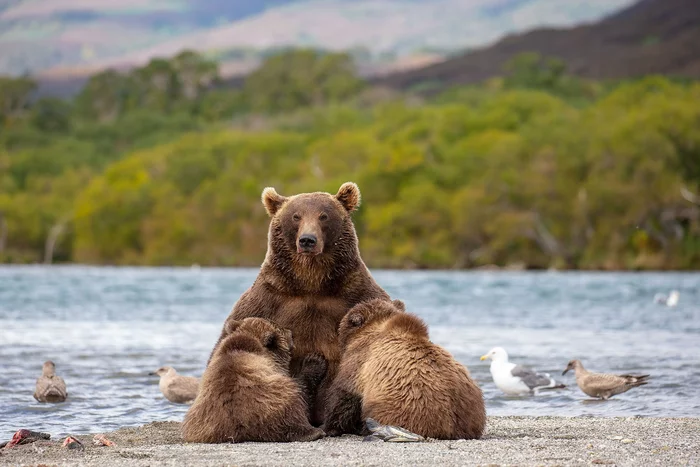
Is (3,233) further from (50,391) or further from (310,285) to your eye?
(310,285)

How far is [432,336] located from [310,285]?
46.8ft

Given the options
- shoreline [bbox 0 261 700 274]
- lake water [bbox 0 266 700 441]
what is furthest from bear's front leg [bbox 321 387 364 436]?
shoreline [bbox 0 261 700 274]

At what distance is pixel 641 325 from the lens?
26344mm

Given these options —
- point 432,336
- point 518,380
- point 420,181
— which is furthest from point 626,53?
point 518,380

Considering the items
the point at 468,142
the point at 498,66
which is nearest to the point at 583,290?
the point at 468,142

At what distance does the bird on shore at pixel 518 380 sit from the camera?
1398cm

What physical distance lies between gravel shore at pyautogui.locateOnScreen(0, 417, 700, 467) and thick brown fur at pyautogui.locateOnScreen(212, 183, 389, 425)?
32.9 inches

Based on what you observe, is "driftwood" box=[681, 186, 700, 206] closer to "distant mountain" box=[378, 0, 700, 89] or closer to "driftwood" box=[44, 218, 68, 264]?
"driftwood" box=[44, 218, 68, 264]

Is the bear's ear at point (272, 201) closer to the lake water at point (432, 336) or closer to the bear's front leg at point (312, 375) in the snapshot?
the bear's front leg at point (312, 375)

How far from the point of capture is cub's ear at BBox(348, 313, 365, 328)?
894 centimetres

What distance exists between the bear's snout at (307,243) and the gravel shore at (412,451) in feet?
4.79

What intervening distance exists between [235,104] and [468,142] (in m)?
90.9

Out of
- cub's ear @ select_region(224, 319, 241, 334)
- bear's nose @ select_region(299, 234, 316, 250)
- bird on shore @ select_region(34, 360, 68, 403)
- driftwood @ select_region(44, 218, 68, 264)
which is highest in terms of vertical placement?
bear's nose @ select_region(299, 234, 316, 250)

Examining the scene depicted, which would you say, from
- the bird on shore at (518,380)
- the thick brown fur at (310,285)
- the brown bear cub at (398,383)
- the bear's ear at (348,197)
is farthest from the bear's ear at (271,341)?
the bird on shore at (518,380)
